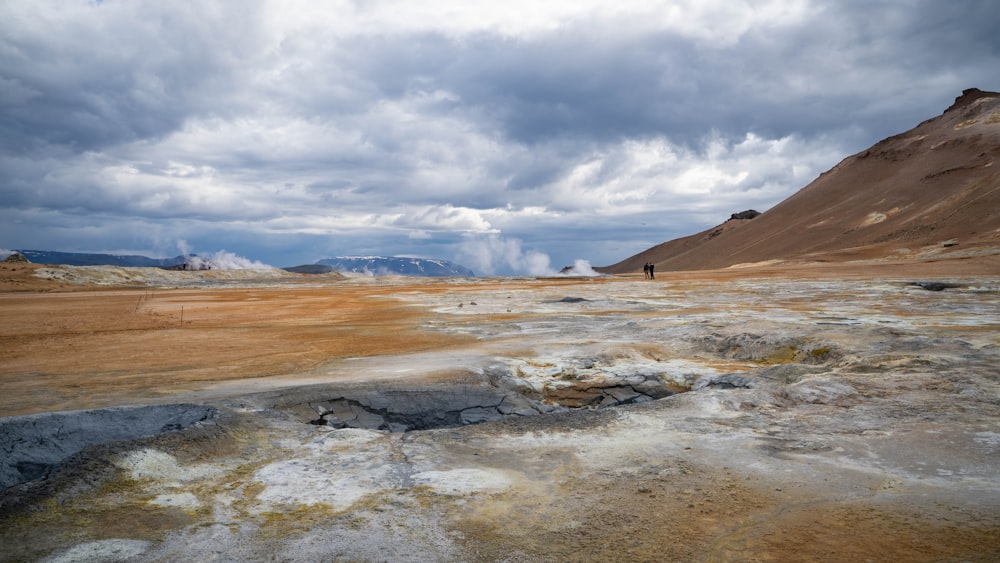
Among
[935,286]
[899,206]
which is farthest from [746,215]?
Result: [935,286]

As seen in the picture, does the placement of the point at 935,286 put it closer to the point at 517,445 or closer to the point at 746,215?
the point at 517,445

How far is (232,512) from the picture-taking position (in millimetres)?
4699

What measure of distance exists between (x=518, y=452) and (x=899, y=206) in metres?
88.2

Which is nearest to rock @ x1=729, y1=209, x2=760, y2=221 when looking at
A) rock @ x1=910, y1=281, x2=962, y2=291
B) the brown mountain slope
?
the brown mountain slope

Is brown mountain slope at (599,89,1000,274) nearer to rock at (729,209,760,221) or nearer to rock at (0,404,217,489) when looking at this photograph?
rock at (729,209,760,221)

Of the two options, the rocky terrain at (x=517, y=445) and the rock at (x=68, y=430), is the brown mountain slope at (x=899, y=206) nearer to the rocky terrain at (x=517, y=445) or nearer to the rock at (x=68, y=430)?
the rocky terrain at (x=517, y=445)

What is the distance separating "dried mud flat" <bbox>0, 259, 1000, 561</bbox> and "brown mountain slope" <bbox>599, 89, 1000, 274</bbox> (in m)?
50.1

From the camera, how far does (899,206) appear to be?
76562mm

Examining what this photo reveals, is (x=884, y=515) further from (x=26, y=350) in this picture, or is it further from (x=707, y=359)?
(x=26, y=350)

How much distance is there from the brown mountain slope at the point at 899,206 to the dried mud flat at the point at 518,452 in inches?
1973

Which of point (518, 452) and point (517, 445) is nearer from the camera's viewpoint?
point (518, 452)

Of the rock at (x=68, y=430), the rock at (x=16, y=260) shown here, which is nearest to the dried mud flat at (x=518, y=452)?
the rock at (x=68, y=430)

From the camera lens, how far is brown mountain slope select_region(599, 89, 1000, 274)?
5962 centimetres

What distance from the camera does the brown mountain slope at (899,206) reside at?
59.6m
